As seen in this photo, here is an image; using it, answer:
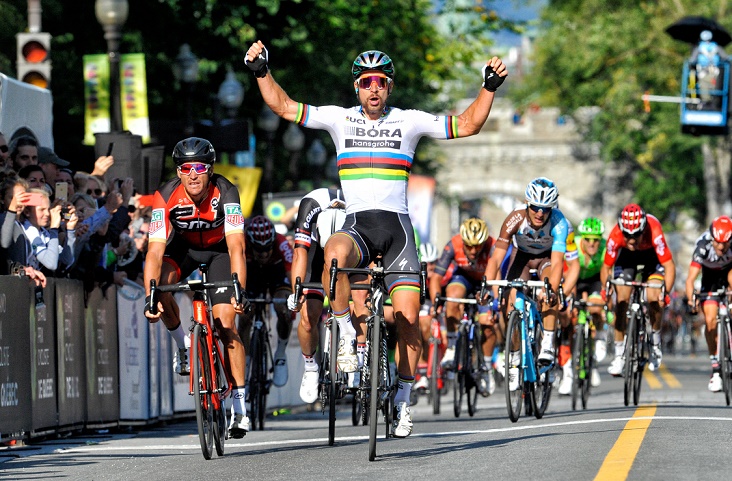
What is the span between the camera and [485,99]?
1169cm

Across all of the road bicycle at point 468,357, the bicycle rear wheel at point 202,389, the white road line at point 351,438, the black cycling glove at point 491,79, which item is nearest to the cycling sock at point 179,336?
the bicycle rear wheel at point 202,389

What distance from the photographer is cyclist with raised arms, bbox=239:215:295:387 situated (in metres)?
16.4

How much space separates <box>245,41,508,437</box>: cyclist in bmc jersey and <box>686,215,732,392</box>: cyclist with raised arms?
268 inches

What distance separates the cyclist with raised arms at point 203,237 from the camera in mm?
11820

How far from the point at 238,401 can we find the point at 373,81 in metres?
2.35

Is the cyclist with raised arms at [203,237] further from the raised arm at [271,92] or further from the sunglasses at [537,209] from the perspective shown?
the sunglasses at [537,209]

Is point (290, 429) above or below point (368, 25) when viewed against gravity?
below

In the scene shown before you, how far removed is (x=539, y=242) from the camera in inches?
638

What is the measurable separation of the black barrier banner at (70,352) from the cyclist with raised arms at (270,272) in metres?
1.75

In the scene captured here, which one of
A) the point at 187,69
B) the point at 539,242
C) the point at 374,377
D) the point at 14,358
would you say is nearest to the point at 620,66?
the point at 187,69

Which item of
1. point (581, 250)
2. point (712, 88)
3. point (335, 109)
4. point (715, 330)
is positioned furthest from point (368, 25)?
point (335, 109)

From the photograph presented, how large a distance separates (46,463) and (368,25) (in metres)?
25.6

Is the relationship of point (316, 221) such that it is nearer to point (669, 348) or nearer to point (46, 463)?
point (46, 463)

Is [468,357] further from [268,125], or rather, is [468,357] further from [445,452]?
[268,125]
